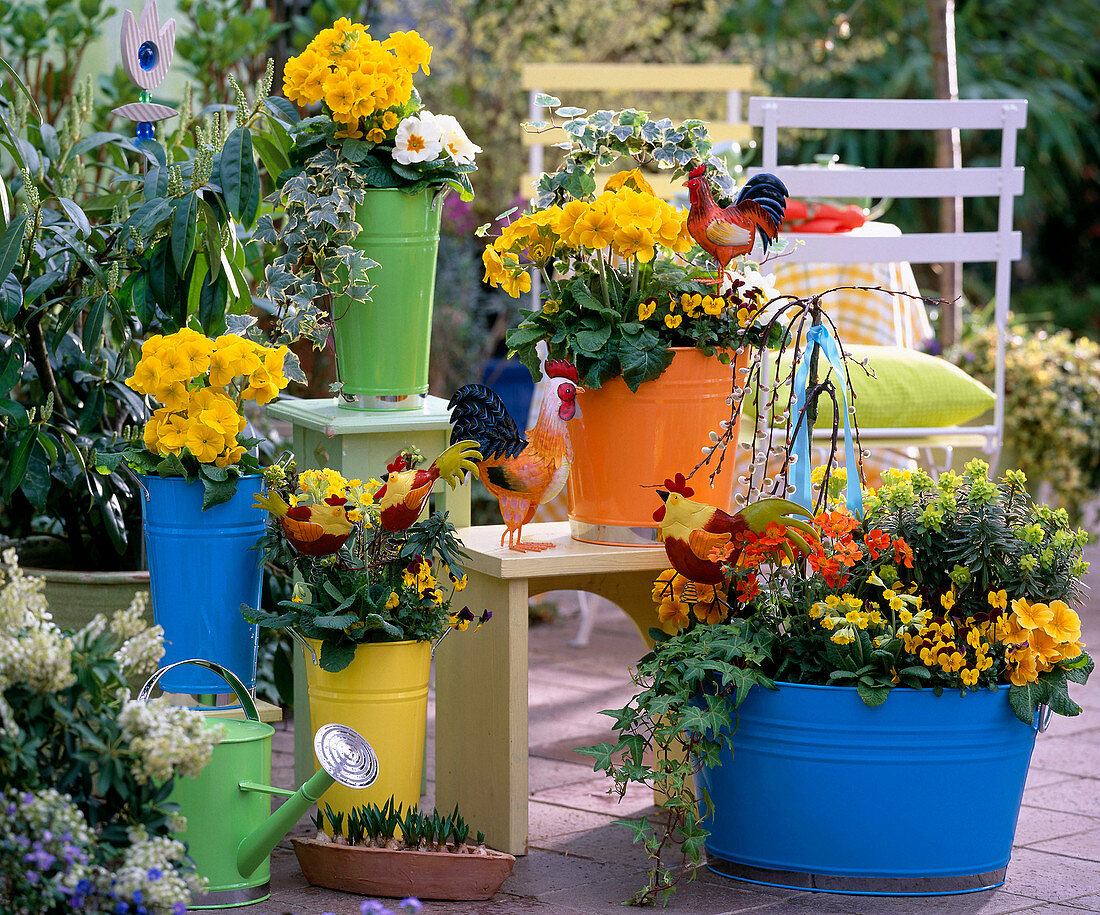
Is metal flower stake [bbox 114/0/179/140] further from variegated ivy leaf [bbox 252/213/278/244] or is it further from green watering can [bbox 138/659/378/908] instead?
green watering can [bbox 138/659/378/908]

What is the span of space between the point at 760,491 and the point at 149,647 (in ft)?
3.46

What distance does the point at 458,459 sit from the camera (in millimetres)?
2348

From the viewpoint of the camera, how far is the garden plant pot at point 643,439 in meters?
2.44

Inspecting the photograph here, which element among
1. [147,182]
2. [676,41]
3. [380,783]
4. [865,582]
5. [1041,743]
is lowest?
[1041,743]

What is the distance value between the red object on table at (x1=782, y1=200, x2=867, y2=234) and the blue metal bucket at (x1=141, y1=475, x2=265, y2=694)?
80.2 inches

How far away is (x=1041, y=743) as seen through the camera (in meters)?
3.23

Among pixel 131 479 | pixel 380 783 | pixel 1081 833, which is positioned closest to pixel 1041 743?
pixel 1081 833

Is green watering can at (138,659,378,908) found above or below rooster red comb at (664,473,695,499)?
below

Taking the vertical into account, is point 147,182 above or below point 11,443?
above

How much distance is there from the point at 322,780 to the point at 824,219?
240cm

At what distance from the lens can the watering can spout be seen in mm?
2072

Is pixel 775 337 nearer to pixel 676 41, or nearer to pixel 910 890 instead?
pixel 910 890

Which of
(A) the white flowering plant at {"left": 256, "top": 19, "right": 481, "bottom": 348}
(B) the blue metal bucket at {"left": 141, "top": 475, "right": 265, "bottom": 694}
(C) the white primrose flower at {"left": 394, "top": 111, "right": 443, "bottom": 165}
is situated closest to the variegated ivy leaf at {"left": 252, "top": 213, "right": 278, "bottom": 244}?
(A) the white flowering plant at {"left": 256, "top": 19, "right": 481, "bottom": 348}

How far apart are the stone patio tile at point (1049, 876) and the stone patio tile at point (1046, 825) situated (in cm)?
8
